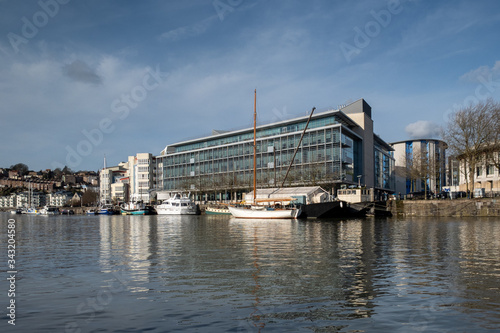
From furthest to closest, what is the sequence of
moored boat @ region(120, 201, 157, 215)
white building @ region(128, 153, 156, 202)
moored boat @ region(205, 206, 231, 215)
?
white building @ region(128, 153, 156, 202), moored boat @ region(120, 201, 157, 215), moored boat @ region(205, 206, 231, 215)

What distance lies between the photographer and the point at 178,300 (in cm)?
1179

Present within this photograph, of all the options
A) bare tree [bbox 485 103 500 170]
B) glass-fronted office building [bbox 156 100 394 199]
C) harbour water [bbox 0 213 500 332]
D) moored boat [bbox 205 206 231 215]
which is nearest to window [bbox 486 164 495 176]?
bare tree [bbox 485 103 500 170]

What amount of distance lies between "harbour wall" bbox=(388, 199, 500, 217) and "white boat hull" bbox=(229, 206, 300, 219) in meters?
19.9

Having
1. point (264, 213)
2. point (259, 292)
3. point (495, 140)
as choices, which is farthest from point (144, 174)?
point (259, 292)

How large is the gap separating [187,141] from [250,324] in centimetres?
13394

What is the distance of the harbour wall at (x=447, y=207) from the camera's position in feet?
210

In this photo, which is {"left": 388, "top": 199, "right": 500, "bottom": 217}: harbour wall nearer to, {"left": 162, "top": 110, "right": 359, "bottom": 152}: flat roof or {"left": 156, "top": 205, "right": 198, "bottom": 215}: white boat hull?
{"left": 162, "top": 110, "right": 359, "bottom": 152}: flat roof

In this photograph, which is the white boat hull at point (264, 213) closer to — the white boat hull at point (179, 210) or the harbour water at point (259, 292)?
the white boat hull at point (179, 210)

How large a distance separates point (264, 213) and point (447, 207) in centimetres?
3063

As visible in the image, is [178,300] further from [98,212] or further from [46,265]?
[98,212]

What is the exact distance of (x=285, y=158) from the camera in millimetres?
107938

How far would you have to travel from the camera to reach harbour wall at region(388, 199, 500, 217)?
64062mm

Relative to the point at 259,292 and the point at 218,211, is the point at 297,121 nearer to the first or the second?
the point at 218,211

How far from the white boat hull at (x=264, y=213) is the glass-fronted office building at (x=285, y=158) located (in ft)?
82.4
